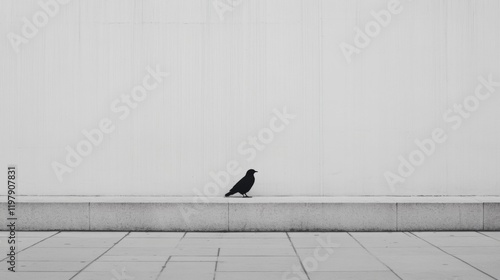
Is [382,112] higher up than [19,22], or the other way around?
[19,22]

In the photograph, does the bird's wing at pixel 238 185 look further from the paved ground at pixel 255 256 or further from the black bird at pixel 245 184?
the paved ground at pixel 255 256

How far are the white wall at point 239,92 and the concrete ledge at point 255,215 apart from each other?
0.50 m

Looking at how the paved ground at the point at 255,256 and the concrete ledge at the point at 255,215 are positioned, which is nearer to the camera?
the paved ground at the point at 255,256

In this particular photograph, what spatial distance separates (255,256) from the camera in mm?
7289

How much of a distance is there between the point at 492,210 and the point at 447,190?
0.83m

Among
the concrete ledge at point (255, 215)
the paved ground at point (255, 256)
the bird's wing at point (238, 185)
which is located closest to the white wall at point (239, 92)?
the bird's wing at point (238, 185)

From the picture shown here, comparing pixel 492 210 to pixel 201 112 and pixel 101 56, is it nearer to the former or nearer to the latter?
pixel 201 112

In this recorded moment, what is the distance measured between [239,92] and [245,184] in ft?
5.46

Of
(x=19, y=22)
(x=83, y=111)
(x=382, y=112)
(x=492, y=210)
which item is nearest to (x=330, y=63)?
(x=382, y=112)

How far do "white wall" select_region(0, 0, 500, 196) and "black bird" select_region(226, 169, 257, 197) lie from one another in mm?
270

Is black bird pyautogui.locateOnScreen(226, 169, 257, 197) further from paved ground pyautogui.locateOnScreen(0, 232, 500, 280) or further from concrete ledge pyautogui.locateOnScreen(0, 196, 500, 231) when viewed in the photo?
paved ground pyautogui.locateOnScreen(0, 232, 500, 280)

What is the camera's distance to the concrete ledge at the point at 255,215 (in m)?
9.24

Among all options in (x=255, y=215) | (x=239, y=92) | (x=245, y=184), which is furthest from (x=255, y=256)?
(x=239, y=92)

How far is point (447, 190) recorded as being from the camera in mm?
9766
